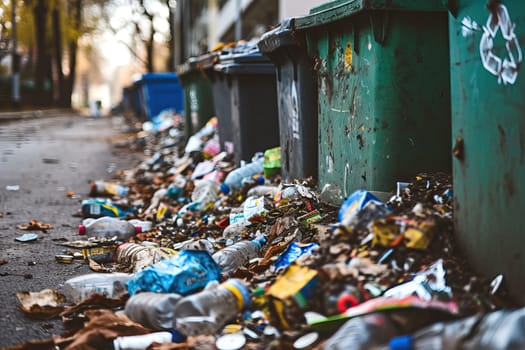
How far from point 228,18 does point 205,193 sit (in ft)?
77.4

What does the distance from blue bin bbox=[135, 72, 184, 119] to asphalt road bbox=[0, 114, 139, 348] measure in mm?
2029

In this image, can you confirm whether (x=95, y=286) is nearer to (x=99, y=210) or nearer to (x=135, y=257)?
(x=135, y=257)

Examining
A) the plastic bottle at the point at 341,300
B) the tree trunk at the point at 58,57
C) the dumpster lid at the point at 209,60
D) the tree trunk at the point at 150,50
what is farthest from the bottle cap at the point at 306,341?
the tree trunk at the point at 58,57

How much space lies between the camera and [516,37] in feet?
9.46

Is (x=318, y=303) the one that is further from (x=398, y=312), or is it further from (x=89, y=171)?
(x=89, y=171)

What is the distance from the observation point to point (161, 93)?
1795cm

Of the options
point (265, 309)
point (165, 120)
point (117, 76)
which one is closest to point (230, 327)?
point (265, 309)

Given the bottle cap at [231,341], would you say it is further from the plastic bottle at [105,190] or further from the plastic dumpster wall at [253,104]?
the plastic bottle at [105,190]

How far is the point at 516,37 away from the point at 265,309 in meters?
1.46

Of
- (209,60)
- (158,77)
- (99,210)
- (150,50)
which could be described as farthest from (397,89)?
(150,50)

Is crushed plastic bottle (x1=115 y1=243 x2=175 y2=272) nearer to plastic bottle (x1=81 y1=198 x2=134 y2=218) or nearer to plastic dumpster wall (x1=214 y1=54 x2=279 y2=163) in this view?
plastic bottle (x1=81 y1=198 x2=134 y2=218)

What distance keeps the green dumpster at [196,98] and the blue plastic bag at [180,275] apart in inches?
263

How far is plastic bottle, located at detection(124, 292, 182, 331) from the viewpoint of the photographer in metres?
3.30

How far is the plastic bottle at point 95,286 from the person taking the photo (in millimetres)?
3900
